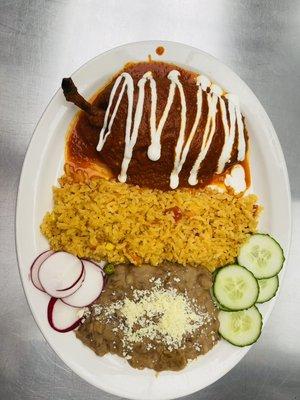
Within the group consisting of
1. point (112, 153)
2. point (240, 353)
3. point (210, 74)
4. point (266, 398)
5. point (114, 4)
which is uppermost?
point (114, 4)

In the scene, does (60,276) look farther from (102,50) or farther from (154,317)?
(102,50)

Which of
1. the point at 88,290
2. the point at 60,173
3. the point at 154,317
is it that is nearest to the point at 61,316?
the point at 88,290

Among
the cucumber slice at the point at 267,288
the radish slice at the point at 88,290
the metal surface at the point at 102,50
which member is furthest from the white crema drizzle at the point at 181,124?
the cucumber slice at the point at 267,288

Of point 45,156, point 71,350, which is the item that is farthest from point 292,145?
point 71,350

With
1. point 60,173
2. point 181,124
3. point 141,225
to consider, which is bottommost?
point 141,225

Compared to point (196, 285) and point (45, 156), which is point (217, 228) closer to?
point (196, 285)

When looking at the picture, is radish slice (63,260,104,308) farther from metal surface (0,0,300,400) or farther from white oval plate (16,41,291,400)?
metal surface (0,0,300,400)

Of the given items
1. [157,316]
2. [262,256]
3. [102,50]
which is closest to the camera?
[157,316]
